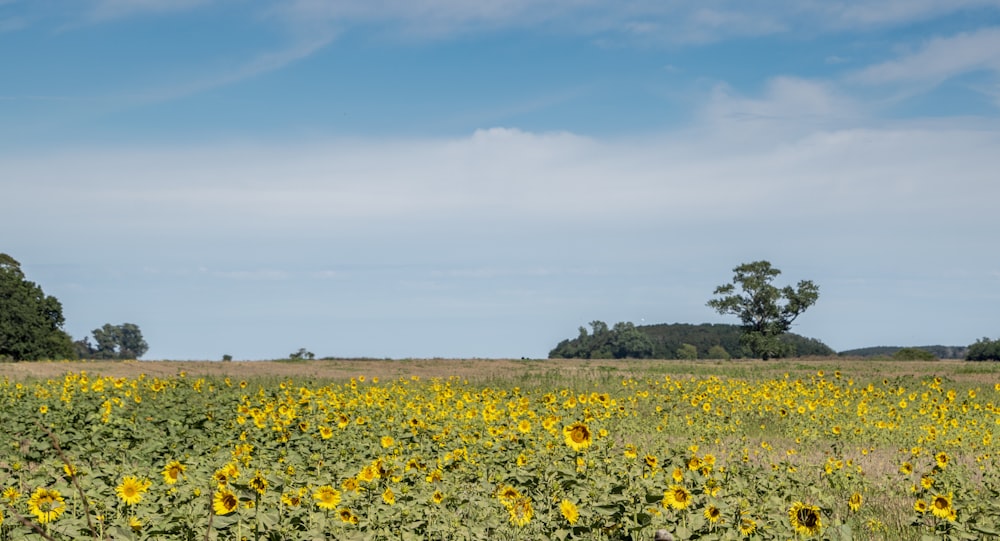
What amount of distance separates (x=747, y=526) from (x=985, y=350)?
333 feet

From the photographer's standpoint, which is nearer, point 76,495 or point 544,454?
point 76,495

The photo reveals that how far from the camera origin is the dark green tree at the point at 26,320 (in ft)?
184

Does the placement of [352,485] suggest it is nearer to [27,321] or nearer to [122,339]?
[27,321]

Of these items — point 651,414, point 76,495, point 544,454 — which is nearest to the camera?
point 76,495

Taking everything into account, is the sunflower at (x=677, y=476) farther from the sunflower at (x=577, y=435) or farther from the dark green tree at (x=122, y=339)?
the dark green tree at (x=122, y=339)

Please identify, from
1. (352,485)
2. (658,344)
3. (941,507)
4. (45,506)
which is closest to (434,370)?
(352,485)

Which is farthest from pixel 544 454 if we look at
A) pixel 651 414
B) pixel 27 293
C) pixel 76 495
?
pixel 27 293

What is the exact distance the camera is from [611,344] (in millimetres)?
131875

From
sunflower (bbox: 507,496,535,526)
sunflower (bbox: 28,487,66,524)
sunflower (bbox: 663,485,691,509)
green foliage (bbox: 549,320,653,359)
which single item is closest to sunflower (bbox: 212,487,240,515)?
sunflower (bbox: 28,487,66,524)

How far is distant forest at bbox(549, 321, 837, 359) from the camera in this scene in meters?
130

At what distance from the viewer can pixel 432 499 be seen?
686 centimetres

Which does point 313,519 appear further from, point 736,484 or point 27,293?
point 27,293

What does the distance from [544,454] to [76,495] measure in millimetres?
4380

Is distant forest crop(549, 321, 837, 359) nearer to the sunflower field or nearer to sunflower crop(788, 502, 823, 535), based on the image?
the sunflower field
